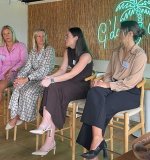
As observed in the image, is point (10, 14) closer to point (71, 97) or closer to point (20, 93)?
point (20, 93)

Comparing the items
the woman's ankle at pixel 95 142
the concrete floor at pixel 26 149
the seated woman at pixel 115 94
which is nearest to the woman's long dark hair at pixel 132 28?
the seated woman at pixel 115 94

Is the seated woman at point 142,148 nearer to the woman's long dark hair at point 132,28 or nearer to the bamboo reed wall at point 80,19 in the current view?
the woman's long dark hair at point 132,28

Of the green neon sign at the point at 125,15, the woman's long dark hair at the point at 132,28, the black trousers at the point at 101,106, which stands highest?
the green neon sign at the point at 125,15

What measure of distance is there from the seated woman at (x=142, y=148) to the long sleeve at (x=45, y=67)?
1.97 meters

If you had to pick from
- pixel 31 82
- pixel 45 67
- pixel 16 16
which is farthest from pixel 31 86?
pixel 16 16

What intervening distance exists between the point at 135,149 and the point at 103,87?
119 centimetres

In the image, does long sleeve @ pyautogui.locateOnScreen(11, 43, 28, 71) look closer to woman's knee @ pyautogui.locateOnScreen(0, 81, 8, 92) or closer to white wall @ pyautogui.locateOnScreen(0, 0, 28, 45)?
woman's knee @ pyautogui.locateOnScreen(0, 81, 8, 92)

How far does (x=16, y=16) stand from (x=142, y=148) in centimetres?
434

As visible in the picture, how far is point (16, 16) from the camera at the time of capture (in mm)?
5176

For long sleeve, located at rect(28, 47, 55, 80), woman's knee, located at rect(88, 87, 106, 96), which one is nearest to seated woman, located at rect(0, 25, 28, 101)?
long sleeve, located at rect(28, 47, 55, 80)

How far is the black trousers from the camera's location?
2348mm

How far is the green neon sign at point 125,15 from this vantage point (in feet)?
11.4

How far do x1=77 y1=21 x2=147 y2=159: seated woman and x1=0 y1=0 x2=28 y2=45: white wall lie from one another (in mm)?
2998

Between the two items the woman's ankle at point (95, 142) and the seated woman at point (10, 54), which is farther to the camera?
the seated woman at point (10, 54)
